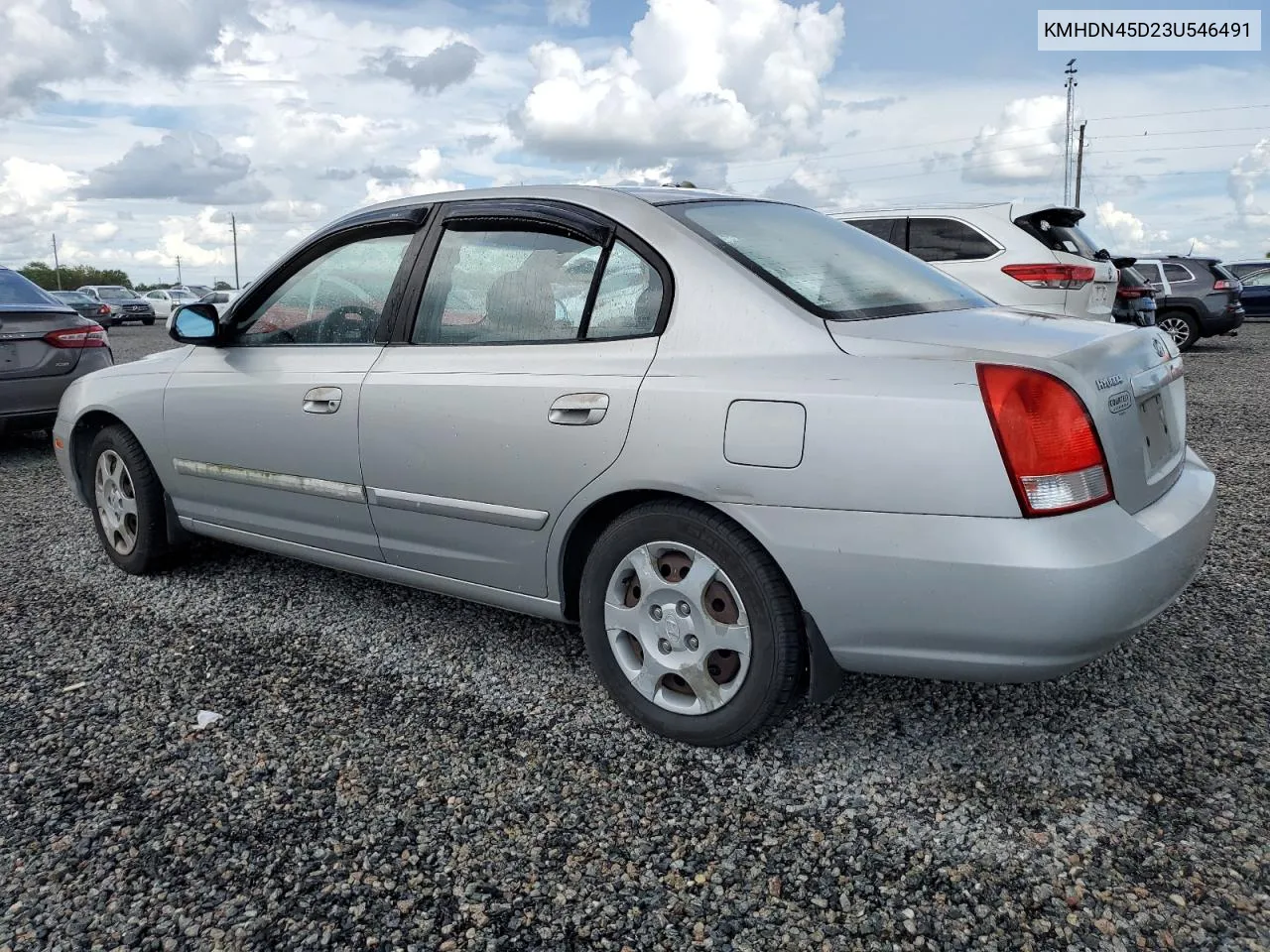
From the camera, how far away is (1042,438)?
222 cm

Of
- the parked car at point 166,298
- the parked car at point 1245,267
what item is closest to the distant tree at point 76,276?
the parked car at point 166,298

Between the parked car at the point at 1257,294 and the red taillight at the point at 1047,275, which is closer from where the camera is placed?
the red taillight at the point at 1047,275

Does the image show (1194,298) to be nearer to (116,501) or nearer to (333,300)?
(333,300)

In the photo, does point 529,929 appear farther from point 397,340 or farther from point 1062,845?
point 397,340

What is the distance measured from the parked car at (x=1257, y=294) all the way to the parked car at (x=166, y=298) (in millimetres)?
35886

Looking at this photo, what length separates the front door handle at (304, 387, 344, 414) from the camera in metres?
3.42

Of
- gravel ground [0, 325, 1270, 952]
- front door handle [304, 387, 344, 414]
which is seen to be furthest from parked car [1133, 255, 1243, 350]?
front door handle [304, 387, 344, 414]

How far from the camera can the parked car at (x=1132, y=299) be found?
11125mm

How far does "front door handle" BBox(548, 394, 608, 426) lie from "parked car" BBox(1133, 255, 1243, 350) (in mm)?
15077

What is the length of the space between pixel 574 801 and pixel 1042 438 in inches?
56.3

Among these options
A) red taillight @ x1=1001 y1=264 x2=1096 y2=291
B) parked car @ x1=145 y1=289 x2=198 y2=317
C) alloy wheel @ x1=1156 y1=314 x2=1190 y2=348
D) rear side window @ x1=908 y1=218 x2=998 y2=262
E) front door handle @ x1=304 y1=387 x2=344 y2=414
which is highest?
parked car @ x1=145 y1=289 x2=198 y2=317

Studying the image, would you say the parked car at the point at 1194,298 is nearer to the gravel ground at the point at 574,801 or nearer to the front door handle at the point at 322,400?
the gravel ground at the point at 574,801

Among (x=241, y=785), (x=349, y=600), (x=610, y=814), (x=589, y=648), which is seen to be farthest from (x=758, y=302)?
(x=349, y=600)

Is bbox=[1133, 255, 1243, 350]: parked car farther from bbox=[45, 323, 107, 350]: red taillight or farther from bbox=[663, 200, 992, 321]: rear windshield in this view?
bbox=[45, 323, 107, 350]: red taillight
